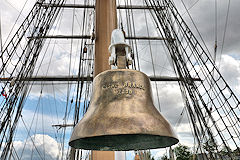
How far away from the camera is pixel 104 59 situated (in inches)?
56.8

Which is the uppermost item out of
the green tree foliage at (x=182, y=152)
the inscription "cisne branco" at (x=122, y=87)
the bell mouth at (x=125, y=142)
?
the green tree foliage at (x=182, y=152)

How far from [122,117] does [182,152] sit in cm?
2329

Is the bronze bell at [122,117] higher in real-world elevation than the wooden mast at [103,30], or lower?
lower

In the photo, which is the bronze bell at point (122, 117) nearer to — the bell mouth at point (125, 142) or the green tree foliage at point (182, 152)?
the bell mouth at point (125, 142)

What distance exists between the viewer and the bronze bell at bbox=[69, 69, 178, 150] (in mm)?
587

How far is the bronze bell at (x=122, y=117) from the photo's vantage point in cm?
59

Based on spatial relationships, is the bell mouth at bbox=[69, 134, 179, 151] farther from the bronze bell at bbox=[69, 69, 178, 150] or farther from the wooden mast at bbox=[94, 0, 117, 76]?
the wooden mast at bbox=[94, 0, 117, 76]

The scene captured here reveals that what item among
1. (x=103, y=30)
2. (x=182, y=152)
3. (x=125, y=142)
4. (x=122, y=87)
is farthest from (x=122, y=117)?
(x=182, y=152)

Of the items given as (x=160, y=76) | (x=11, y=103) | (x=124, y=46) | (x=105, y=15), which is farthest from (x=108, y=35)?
(x=160, y=76)

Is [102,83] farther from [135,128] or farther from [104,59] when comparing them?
[104,59]

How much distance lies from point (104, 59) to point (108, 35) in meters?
0.19

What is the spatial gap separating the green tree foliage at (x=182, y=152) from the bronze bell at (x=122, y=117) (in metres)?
22.1

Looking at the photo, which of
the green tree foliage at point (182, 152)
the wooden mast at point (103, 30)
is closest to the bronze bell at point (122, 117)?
the wooden mast at point (103, 30)

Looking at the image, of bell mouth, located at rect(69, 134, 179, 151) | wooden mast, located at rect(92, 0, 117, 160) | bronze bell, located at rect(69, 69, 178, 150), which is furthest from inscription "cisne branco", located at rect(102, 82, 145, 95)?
wooden mast, located at rect(92, 0, 117, 160)
